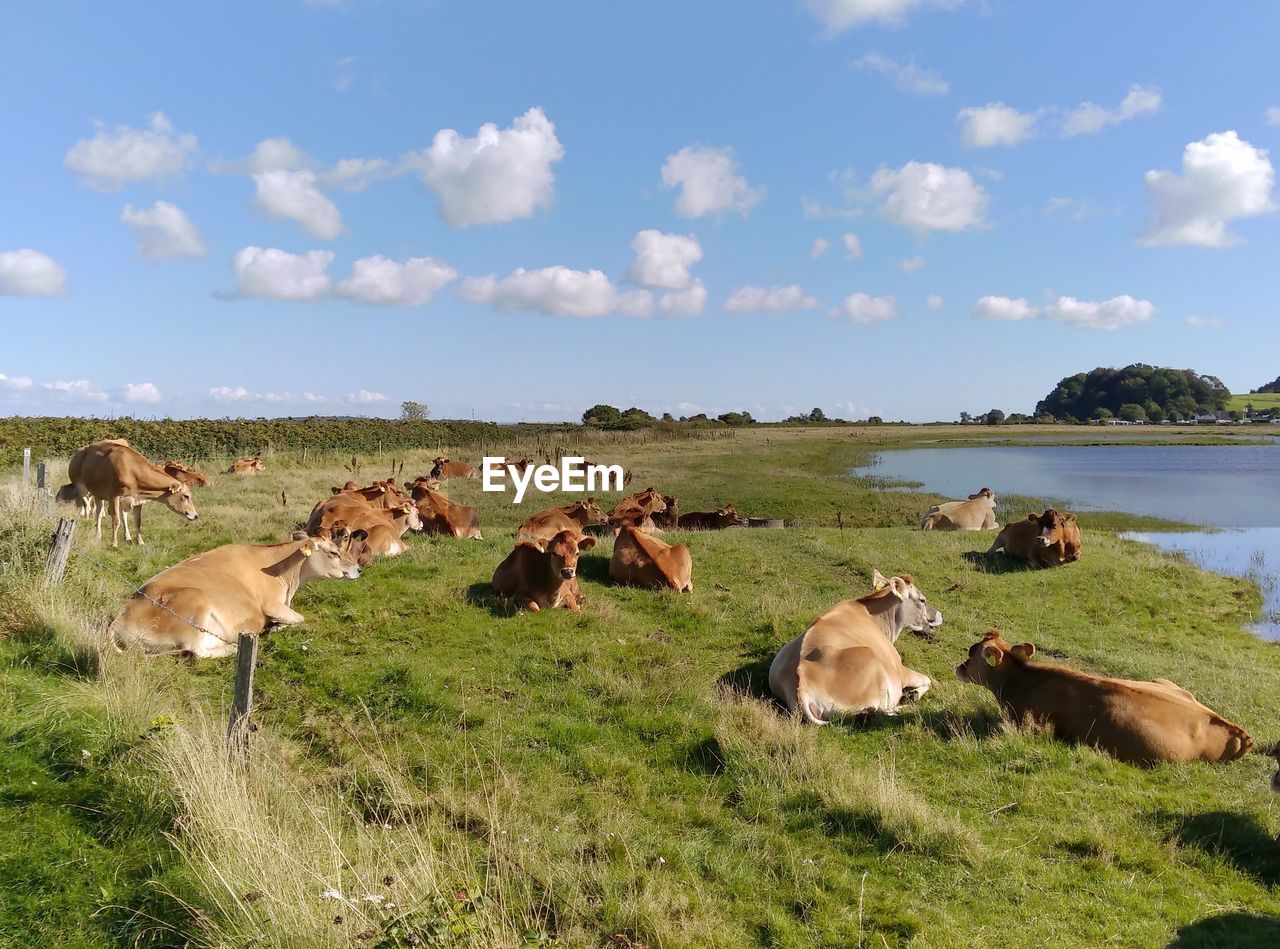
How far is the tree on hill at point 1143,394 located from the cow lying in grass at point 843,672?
137m

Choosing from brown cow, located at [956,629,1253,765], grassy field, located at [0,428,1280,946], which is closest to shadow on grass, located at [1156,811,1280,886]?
grassy field, located at [0,428,1280,946]

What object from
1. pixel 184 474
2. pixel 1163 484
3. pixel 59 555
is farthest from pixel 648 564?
pixel 1163 484

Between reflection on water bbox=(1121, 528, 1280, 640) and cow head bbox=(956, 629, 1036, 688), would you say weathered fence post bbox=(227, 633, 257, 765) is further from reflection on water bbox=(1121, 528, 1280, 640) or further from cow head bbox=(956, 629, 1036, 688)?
reflection on water bbox=(1121, 528, 1280, 640)

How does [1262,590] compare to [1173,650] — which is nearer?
[1173,650]

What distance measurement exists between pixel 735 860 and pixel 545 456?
36285 mm

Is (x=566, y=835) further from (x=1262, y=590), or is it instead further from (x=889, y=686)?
(x=1262, y=590)

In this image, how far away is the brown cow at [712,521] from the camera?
19.1 m

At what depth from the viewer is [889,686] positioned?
8125 millimetres

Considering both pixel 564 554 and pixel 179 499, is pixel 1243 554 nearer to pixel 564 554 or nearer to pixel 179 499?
pixel 564 554

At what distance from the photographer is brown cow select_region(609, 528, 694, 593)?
1198 centimetres

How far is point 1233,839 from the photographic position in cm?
564

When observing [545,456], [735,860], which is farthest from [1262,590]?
[545,456]

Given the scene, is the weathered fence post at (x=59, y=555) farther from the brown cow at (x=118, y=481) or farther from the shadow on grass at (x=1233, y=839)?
the shadow on grass at (x=1233, y=839)

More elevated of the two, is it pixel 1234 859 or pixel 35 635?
pixel 35 635
